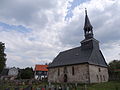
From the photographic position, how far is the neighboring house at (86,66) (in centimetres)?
2575

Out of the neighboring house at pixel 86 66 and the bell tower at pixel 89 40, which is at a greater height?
the bell tower at pixel 89 40

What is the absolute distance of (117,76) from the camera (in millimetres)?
34562

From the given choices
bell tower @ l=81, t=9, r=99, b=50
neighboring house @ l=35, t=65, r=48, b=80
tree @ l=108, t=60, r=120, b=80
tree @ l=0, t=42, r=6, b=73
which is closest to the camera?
bell tower @ l=81, t=9, r=99, b=50

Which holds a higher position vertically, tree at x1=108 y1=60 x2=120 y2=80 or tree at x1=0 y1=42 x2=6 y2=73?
tree at x1=0 y1=42 x2=6 y2=73

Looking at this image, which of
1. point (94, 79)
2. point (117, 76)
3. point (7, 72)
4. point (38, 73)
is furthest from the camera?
point (7, 72)

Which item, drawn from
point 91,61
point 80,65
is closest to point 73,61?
point 80,65

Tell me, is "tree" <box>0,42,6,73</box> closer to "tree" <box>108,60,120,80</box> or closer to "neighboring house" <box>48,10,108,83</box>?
"neighboring house" <box>48,10,108,83</box>

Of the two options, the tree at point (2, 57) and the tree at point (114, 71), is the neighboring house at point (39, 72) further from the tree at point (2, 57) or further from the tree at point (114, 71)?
the tree at point (114, 71)

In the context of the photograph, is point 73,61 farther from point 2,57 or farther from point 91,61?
point 2,57

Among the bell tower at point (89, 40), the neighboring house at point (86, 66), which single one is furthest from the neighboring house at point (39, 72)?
the bell tower at point (89, 40)

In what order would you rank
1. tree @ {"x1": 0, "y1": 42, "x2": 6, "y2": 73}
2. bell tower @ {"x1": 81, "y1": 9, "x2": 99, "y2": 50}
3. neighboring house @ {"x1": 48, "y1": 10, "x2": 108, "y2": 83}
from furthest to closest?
tree @ {"x1": 0, "y1": 42, "x2": 6, "y2": 73}
bell tower @ {"x1": 81, "y1": 9, "x2": 99, "y2": 50}
neighboring house @ {"x1": 48, "y1": 10, "x2": 108, "y2": 83}

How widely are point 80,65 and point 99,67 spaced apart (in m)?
4.99

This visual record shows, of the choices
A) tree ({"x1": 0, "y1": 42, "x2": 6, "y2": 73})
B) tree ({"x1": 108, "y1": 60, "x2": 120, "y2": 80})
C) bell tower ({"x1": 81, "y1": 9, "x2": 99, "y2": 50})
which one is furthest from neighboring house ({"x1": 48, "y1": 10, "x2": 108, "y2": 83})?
tree ({"x1": 0, "y1": 42, "x2": 6, "y2": 73})

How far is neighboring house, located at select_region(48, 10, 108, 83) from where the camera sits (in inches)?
1014
